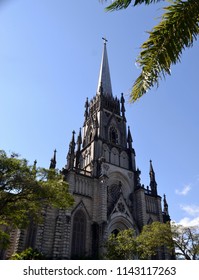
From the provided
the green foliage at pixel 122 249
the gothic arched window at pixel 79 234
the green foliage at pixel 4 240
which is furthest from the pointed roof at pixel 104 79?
the green foliage at pixel 4 240

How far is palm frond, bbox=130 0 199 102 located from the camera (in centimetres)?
605

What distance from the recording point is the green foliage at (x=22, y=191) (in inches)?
650

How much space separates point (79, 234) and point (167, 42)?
3033cm

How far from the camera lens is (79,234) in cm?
3266

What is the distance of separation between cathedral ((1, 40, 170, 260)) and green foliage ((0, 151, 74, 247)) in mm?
13207

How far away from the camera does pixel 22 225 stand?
17891 mm

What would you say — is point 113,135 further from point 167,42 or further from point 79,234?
point 167,42

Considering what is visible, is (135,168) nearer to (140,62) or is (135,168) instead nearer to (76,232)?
(76,232)

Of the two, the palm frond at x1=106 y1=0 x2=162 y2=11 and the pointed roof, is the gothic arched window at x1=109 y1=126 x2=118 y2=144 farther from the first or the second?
the palm frond at x1=106 y1=0 x2=162 y2=11

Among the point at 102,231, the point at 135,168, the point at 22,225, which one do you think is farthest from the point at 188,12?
the point at 135,168

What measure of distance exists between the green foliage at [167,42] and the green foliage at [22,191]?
492 inches
